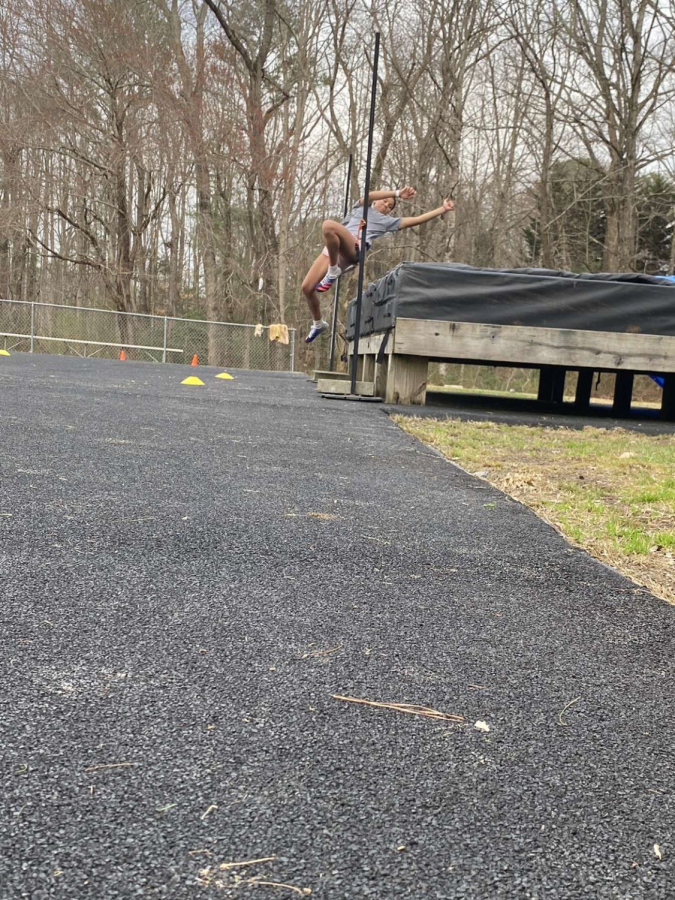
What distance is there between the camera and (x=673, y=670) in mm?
1363

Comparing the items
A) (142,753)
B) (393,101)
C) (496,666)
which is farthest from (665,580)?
(393,101)

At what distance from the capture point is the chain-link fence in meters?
15.9

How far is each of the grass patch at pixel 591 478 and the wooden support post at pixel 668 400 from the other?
86.2 inches

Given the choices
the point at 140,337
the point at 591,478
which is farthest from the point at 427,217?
the point at 140,337

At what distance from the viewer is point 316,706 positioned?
1106 millimetres

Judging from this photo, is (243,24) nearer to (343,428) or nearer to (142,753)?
(343,428)

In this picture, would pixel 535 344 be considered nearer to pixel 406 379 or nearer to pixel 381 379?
pixel 406 379

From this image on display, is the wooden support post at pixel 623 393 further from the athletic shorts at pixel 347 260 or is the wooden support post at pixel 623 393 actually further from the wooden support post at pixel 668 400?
the athletic shorts at pixel 347 260

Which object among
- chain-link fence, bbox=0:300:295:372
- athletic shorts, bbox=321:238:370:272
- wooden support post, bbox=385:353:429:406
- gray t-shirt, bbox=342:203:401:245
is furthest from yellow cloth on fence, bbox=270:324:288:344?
wooden support post, bbox=385:353:429:406

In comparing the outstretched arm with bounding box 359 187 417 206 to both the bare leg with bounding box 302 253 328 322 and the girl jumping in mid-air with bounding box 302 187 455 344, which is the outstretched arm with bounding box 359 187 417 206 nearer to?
the girl jumping in mid-air with bounding box 302 187 455 344

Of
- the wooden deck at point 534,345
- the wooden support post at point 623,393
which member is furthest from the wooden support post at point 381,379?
the wooden support post at point 623,393

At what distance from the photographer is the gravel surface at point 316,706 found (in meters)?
0.77

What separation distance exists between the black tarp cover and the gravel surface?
4408 millimetres

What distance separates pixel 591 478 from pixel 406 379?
350cm
